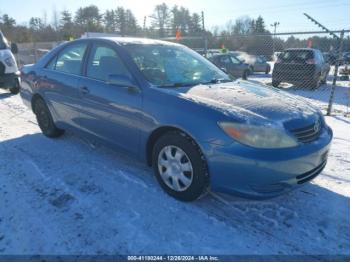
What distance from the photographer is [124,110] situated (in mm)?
3340

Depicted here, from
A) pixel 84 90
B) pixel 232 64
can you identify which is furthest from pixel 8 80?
pixel 232 64

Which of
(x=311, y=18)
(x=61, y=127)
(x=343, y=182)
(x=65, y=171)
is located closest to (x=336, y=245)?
(x=343, y=182)

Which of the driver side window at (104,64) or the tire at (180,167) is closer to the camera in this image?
the tire at (180,167)

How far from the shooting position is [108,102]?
3502mm

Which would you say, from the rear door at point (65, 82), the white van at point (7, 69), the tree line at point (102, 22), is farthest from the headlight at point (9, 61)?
the tree line at point (102, 22)

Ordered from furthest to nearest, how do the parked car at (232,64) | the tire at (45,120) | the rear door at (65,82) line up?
the parked car at (232,64) → the tire at (45,120) → the rear door at (65,82)

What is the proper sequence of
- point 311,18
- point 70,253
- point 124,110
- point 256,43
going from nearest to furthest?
point 70,253, point 124,110, point 311,18, point 256,43

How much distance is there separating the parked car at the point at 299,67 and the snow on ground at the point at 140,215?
8437 mm

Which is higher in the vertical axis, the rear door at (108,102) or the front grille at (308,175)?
the rear door at (108,102)

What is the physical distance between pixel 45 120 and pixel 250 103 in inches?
135

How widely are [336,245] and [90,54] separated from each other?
3407 millimetres

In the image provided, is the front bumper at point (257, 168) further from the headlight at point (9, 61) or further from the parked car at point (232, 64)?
the parked car at point (232, 64)

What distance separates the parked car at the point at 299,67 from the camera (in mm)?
11664

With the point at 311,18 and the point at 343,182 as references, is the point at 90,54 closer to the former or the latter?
the point at 343,182
